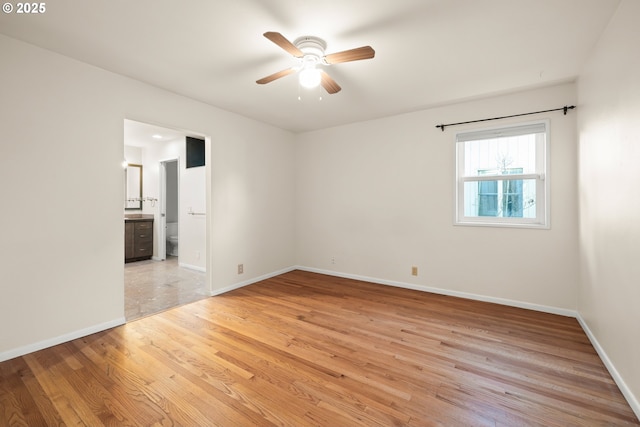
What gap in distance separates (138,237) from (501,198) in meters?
6.41

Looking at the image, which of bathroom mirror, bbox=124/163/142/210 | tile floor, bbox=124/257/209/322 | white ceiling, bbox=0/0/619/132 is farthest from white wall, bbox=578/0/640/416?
bathroom mirror, bbox=124/163/142/210

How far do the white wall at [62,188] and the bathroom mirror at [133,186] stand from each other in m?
3.67

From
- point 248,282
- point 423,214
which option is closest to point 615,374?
point 423,214

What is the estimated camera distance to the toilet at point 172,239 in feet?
20.1

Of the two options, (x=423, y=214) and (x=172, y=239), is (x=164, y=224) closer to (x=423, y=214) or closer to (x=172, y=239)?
(x=172, y=239)

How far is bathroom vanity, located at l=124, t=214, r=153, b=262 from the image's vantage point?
5.37 m

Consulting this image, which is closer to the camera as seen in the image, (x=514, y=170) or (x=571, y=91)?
(x=571, y=91)

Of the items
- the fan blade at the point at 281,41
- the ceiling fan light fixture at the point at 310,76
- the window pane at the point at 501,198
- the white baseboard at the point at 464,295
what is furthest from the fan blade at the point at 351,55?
the white baseboard at the point at 464,295

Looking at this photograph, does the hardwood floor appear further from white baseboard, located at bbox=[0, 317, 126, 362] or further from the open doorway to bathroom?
the open doorway to bathroom

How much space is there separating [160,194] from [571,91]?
6728mm

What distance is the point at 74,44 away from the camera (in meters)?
2.16

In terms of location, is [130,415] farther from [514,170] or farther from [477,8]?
[514,170]

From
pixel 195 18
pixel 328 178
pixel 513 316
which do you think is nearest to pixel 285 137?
pixel 328 178

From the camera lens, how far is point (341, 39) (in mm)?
2109
